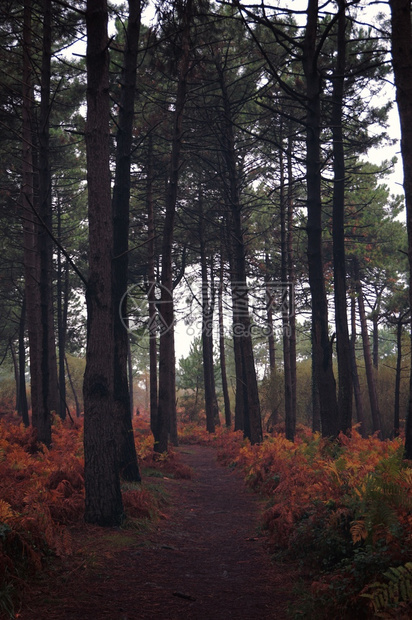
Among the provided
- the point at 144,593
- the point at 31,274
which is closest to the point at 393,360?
the point at 31,274

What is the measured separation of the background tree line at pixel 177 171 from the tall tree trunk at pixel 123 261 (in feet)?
0.10

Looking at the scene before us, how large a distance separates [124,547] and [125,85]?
8.93 metres

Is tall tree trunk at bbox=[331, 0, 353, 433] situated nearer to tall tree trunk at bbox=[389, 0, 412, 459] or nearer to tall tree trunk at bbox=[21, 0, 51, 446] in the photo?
tall tree trunk at bbox=[389, 0, 412, 459]

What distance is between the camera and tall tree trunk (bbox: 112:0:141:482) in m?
9.98

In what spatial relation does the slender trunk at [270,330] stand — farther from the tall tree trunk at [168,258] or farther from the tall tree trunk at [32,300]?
the tall tree trunk at [32,300]

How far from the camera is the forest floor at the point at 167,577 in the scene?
449 centimetres

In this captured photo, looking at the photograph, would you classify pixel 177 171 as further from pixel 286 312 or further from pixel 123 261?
pixel 286 312

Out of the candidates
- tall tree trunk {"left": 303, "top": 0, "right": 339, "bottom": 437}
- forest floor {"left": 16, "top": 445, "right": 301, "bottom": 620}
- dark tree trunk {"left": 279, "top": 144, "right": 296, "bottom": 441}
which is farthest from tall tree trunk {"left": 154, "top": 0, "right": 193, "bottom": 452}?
forest floor {"left": 16, "top": 445, "right": 301, "bottom": 620}

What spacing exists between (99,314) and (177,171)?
822 cm

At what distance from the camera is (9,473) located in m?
7.98

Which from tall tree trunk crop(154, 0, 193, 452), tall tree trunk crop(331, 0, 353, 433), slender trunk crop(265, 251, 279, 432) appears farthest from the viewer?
slender trunk crop(265, 251, 279, 432)

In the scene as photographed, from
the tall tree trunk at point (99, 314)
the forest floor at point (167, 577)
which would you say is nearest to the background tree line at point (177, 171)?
the tall tree trunk at point (99, 314)

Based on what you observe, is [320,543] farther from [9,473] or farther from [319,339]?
[319,339]

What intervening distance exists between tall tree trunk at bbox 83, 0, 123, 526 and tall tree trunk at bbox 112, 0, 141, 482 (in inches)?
81.6
